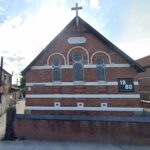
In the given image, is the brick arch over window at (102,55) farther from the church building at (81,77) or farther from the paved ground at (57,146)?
the paved ground at (57,146)

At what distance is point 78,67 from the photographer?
1263cm

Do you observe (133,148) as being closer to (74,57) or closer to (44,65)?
(74,57)

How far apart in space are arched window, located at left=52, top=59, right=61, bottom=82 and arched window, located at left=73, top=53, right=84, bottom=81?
4.29 feet

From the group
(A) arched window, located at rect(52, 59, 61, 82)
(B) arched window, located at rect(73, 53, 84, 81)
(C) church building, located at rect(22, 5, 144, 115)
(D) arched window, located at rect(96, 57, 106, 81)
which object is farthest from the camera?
(A) arched window, located at rect(52, 59, 61, 82)

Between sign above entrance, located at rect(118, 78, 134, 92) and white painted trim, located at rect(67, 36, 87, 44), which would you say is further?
white painted trim, located at rect(67, 36, 87, 44)

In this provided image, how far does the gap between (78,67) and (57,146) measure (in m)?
6.14

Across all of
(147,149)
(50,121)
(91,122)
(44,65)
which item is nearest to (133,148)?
(147,149)

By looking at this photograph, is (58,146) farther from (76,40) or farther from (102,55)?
(76,40)

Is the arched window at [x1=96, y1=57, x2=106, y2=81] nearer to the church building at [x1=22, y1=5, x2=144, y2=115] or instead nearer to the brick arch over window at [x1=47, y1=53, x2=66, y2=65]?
the church building at [x1=22, y1=5, x2=144, y2=115]

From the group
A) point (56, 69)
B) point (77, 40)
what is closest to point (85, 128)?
point (56, 69)

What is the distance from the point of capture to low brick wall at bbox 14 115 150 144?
9562mm

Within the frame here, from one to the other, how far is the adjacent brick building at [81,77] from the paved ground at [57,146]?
284 cm

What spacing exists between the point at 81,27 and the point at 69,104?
252 inches

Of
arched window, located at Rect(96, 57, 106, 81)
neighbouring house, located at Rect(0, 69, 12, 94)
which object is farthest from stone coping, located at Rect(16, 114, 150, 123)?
neighbouring house, located at Rect(0, 69, 12, 94)
